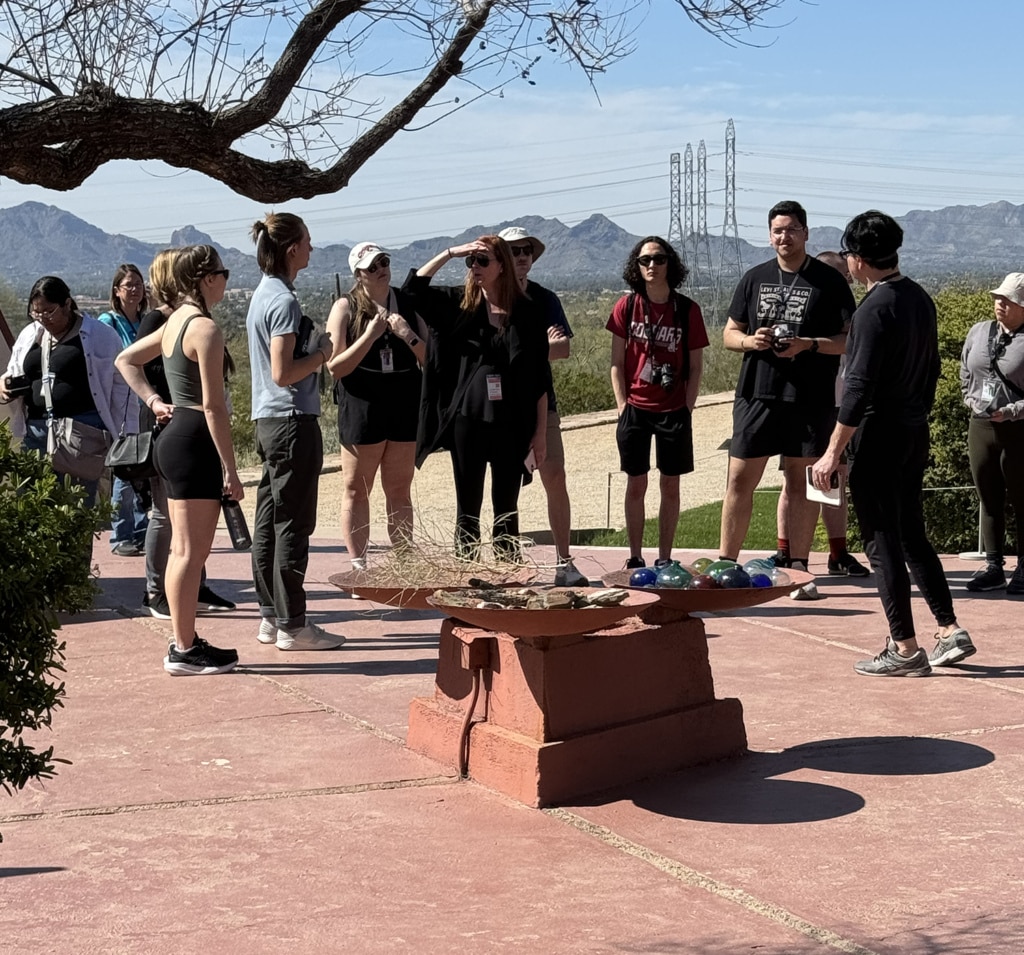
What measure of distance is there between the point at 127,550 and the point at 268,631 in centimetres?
360

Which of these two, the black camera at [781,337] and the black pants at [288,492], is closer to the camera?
the black pants at [288,492]

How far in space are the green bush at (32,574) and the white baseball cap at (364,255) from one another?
15.8 feet

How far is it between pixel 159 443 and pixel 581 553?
14.9 feet

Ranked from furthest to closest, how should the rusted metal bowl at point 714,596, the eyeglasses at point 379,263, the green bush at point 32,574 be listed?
the eyeglasses at point 379,263, the rusted metal bowl at point 714,596, the green bush at point 32,574

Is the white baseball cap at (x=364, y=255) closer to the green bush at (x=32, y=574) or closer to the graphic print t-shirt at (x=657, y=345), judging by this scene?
the graphic print t-shirt at (x=657, y=345)

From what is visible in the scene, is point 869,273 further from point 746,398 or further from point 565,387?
point 565,387

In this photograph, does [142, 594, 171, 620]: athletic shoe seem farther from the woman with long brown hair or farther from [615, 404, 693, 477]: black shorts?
[615, 404, 693, 477]: black shorts

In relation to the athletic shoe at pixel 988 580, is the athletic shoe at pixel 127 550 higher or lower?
higher

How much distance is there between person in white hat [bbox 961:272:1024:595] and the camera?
29.2 ft

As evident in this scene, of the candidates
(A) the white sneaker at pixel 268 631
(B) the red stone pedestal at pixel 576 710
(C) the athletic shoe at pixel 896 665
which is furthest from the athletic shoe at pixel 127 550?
(C) the athletic shoe at pixel 896 665

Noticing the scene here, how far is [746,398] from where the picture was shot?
28.3ft

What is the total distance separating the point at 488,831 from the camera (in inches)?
190

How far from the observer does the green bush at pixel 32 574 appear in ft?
11.0

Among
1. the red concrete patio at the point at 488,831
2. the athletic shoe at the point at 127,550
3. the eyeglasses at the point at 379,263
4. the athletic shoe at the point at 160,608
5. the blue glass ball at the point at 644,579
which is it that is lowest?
the red concrete patio at the point at 488,831
